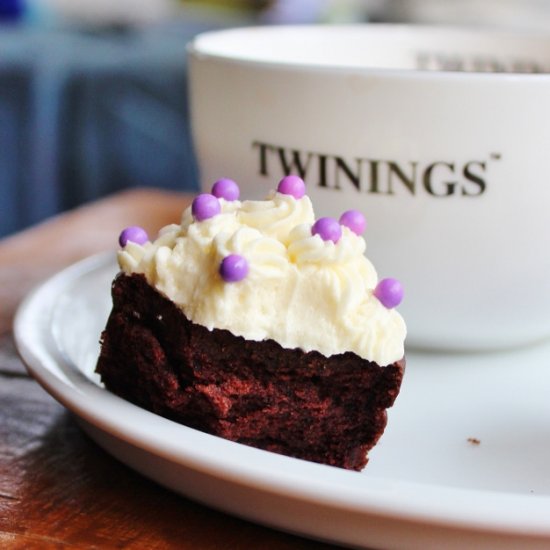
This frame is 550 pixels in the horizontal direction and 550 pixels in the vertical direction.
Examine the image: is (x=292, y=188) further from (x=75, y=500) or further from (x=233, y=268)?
(x=75, y=500)

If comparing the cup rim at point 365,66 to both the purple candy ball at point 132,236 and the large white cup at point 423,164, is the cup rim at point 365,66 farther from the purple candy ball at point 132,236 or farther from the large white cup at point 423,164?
the purple candy ball at point 132,236

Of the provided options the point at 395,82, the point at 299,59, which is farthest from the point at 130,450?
the point at 299,59

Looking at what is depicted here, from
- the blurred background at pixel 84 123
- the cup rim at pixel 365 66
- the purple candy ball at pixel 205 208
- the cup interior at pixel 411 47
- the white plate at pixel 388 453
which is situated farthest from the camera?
the blurred background at pixel 84 123

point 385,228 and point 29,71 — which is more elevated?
point 385,228

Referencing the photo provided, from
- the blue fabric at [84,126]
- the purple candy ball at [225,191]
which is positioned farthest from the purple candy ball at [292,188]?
the blue fabric at [84,126]

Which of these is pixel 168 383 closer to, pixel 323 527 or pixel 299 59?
pixel 323 527

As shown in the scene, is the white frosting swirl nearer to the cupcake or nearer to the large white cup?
the cupcake

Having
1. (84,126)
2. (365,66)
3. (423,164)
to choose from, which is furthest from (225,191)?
(84,126)

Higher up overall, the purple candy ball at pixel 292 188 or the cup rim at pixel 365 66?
the cup rim at pixel 365 66
